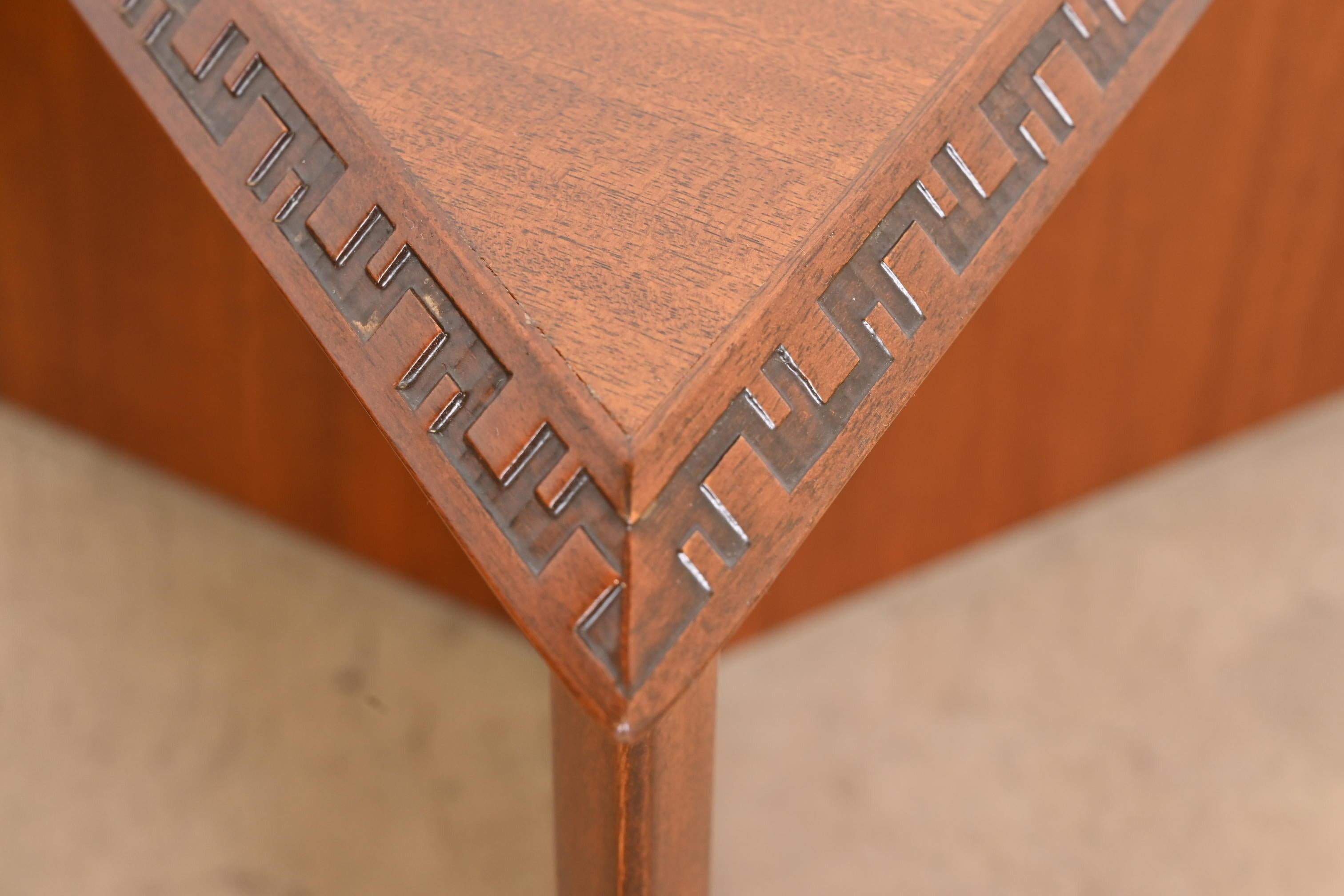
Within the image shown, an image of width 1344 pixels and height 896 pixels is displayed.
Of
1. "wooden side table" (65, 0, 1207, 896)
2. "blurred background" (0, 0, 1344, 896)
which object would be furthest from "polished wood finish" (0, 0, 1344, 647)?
"wooden side table" (65, 0, 1207, 896)

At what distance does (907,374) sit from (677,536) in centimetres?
11

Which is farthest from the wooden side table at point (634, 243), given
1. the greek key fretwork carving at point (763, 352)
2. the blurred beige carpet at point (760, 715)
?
the blurred beige carpet at point (760, 715)

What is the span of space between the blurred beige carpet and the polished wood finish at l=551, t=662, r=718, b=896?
471 mm

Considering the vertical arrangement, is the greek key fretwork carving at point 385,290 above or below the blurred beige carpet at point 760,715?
above

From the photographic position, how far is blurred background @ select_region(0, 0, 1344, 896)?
983mm

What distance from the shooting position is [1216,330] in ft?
3.97

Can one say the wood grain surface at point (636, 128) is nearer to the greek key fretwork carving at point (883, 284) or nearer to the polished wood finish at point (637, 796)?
the greek key fretwork carving at point (883, 284)

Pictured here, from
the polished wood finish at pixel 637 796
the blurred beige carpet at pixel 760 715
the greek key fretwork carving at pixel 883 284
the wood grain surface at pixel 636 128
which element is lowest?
the blurred beige carpet at pixel 760 715

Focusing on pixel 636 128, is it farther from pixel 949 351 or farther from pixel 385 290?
pixel 949 351

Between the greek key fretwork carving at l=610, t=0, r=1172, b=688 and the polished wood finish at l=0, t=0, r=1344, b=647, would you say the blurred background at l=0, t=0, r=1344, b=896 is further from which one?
the greek key fretwork carving at l=610, t=0, r=1172, b=688

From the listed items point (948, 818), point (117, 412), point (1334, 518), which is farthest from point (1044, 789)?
point (117, 412)

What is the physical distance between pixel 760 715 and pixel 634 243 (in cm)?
72

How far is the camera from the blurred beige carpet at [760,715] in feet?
3.17

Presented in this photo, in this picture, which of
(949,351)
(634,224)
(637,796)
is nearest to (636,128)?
(634,224)
